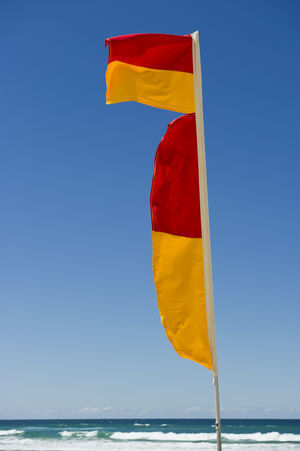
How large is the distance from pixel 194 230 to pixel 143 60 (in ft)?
5.97

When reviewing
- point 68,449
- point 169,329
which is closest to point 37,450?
point 68,449

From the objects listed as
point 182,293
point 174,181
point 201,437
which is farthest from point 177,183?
point 201,437

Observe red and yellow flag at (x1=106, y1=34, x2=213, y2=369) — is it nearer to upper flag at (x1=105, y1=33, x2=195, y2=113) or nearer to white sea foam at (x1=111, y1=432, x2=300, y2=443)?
upper flag at (x1=105, y1=33, x2=195, y2=113)

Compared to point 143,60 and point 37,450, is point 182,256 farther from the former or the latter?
A: point 37,450

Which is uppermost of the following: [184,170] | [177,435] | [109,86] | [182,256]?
[109,86]

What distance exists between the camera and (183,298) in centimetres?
471

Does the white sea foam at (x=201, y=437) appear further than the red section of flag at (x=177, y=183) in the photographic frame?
Yes

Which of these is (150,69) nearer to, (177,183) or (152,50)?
(152,50)

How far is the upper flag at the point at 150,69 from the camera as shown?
5293 mm

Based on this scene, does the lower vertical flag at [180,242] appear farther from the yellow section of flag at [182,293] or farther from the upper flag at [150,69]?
the upper flag at [150,69]

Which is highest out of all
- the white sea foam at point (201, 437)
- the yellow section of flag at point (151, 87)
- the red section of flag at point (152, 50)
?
the red section of flag at point (152, 50)

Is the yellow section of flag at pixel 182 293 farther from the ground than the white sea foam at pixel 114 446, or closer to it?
farther from the ground

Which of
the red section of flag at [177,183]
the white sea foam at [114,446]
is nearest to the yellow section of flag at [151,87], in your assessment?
the red section of flag at [177,183]

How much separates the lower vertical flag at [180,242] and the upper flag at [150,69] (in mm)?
375
